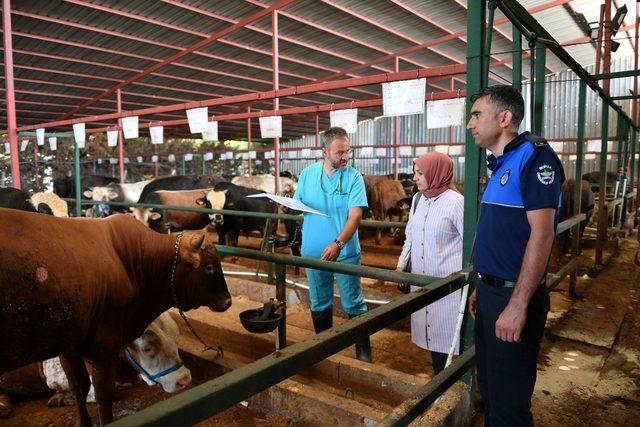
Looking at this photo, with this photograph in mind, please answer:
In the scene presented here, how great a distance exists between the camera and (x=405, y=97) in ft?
13.8

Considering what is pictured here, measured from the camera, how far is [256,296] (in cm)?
539

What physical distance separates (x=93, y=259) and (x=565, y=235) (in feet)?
24.8

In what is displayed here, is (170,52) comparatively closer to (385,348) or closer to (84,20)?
(84,20)

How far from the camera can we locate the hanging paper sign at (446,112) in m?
4.41

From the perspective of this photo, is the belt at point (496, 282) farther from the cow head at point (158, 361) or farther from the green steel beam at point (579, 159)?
the green steel beam at point (579, 159)

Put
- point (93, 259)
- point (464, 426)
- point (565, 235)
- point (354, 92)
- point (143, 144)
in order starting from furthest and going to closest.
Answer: point (143, 144) < point (354, 92) < point (565, 235) < point (464, 426) < point (93, 259)

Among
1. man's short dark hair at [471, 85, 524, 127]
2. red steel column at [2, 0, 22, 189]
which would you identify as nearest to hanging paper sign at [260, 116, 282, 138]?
red steel column at [2, 0, 22, 189]

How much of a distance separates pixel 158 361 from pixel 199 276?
0.72 metres

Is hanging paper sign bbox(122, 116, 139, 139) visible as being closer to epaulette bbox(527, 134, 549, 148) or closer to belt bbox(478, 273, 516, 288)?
belt bbox(478, 273, 516, 288)

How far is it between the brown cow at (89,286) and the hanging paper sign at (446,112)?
2.79 metres

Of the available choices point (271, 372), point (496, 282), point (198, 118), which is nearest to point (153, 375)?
point (271, 372)

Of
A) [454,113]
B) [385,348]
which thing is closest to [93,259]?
[385,348]

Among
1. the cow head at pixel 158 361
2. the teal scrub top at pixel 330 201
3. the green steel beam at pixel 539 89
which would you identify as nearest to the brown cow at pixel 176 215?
the teal scrub top at pixel 330 201

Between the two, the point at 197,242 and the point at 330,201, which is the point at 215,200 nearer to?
the point at 330,201
